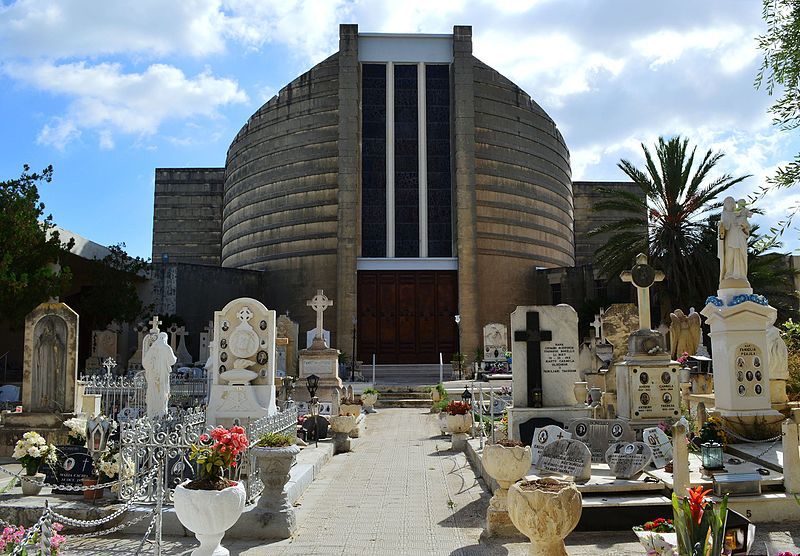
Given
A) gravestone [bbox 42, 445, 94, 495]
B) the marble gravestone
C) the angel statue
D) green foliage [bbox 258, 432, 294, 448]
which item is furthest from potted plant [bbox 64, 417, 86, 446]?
the angel statue

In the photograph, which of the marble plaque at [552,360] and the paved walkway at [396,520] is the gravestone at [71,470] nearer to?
the paved walkway at [396,520]

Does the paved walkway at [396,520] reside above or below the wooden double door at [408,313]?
below

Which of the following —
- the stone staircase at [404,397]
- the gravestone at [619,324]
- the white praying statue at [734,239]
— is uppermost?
the white praying statue at [734,239]

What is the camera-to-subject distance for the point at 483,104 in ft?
131

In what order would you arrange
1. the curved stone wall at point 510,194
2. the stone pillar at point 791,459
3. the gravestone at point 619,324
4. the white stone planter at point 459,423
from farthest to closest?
the curved stone wall at point 510,194 → the gravestone at point 619,324 → the white stone planter at point 459,423 → the stone pillar at point 791,459

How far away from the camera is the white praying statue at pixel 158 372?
13969 mm

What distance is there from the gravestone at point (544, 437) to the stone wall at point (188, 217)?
48.8 metres

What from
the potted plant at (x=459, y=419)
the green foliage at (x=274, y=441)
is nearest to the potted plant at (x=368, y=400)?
the potted plant at (x=459, y=419)

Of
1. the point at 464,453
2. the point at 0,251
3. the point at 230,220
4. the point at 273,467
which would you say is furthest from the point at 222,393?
the point at 230,220

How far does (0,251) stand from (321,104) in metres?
22.3

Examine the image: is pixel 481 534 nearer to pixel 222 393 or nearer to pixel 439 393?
pixel 222 393

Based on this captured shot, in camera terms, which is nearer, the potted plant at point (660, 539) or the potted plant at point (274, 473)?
the potted plant at point (660, 539)

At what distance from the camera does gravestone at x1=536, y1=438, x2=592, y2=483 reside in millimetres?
8148

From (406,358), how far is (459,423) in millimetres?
22120
